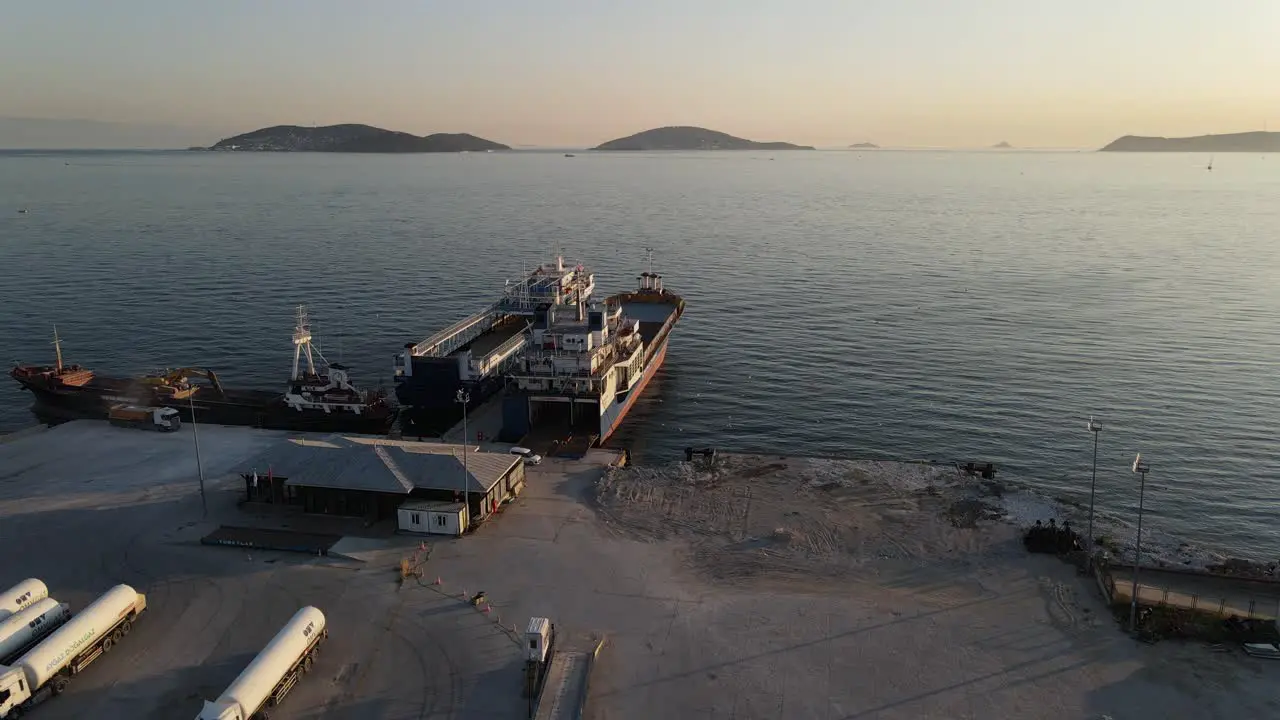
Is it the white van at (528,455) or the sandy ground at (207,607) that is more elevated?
the white van at (528,455)

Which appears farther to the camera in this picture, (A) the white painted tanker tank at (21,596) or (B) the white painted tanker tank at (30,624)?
(A) the white painted tanker tank at (21,596)

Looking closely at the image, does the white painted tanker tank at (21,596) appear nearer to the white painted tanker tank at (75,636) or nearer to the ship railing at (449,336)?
the white painted tanker tank at (75,636)

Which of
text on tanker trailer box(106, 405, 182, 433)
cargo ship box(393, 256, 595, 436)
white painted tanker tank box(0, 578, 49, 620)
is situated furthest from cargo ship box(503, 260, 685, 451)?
white painted tanker tank box(0, 578, 49, 620)

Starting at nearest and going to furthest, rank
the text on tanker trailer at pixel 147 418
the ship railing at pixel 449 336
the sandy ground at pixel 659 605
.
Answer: the sandy ground at pixel 659 605, the text on tanker trailer at pixel 147 418, the ship railing at pixel 449 336

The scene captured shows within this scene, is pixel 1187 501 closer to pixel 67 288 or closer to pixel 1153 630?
pixel 1153 630

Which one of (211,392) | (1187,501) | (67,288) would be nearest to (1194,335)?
(1187,501)

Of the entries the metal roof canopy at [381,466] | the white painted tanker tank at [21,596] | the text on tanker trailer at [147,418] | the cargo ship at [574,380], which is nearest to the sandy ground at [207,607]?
the white painted tanker tank at [21,596]

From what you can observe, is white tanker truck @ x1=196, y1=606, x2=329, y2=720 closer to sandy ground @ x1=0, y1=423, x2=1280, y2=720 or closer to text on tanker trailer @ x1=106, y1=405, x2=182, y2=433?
sandy ground @ x1=0, y1=423, x2=1280, y2=720
